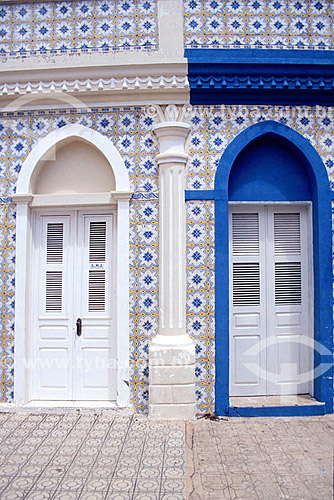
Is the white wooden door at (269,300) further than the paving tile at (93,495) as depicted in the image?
Yes

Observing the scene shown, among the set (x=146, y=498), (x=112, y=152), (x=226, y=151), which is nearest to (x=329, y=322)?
(x=226, y=151)

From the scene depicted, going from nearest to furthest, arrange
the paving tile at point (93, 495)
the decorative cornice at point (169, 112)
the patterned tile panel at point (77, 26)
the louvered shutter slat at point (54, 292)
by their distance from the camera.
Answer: the paving tile at point (93, 495) → the decorative cornice at point (169, 112) → the patterned tile panel at point (77, 26) → the louvered shutter slat at point (54, 292)

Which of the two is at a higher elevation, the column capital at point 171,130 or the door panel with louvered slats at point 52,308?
the column capital at point 171,130

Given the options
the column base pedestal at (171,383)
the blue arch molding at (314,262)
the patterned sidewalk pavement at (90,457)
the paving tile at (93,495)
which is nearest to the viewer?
the paving tile at (93,495)

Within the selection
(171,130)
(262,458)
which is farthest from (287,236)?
(262,458)

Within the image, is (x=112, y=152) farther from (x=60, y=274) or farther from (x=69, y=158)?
(x=60, y=274)

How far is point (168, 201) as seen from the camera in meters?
4.97

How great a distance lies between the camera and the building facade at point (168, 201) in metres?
5.00

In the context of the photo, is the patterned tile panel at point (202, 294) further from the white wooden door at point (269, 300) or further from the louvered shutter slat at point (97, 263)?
the louvered shutter slat at point (97, 263)

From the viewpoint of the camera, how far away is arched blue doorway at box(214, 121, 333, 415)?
→ 4.95 meters

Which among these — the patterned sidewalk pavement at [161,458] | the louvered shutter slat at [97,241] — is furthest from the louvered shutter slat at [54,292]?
the patterned sidewalk pavement at [161,458]

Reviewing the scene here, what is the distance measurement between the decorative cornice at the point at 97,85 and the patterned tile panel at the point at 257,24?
586 millimetres

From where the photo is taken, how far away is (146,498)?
3.20m

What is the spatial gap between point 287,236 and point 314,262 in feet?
1.62
